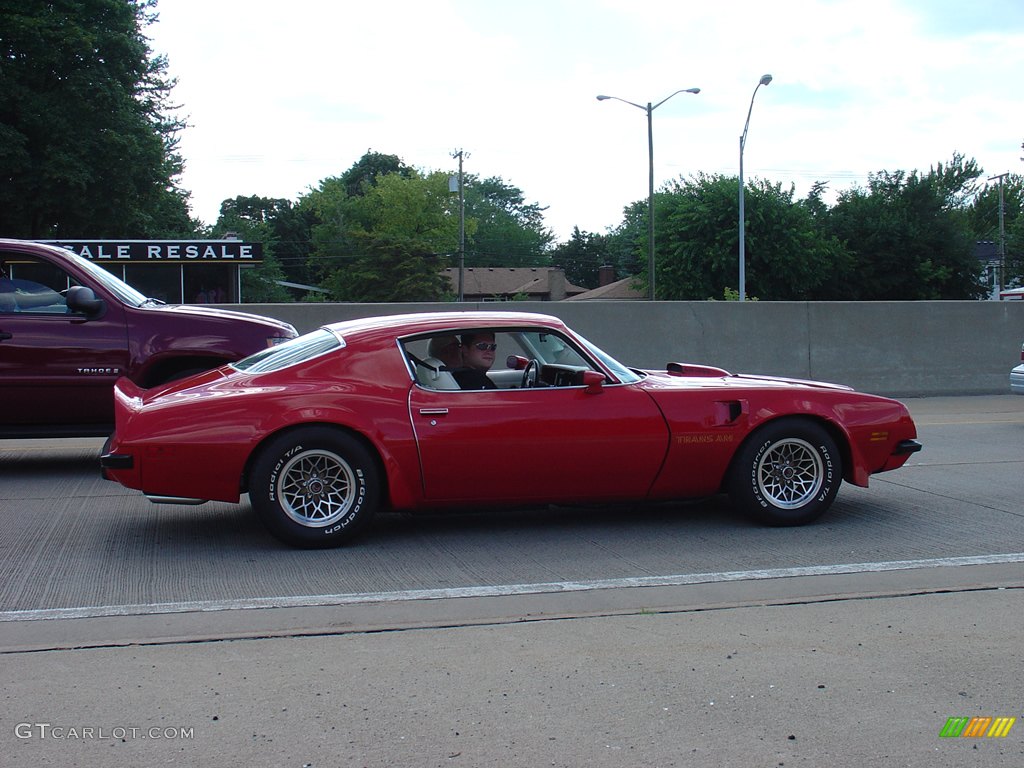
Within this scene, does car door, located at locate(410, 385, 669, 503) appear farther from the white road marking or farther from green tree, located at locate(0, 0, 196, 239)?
green tree, located at locate(0, 0, 196, 239)

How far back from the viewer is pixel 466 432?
6164 millimetres

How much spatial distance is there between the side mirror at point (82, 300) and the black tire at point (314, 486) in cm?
315

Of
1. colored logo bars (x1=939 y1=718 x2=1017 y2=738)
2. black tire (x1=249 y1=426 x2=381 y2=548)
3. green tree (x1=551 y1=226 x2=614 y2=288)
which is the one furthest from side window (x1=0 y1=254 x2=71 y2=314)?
green tree (x1=551 y1=226 x2=614 y2=288)

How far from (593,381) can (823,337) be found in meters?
10.7

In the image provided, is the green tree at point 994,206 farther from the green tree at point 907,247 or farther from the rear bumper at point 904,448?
the rear bumper at point 904,448

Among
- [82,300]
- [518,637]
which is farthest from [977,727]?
[82,300]

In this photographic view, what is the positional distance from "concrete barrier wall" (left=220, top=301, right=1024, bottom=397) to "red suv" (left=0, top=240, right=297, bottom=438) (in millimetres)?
5912

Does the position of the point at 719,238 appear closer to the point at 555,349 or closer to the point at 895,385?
the point at 895,385

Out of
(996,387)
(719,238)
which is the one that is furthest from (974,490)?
(719,238)

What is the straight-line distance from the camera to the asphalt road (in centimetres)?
354

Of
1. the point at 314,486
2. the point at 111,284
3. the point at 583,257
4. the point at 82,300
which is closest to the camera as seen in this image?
the point at 314,486

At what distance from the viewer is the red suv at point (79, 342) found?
8438 mm

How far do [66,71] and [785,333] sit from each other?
27.5 meters

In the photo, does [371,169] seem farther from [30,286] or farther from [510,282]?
[30,286]
